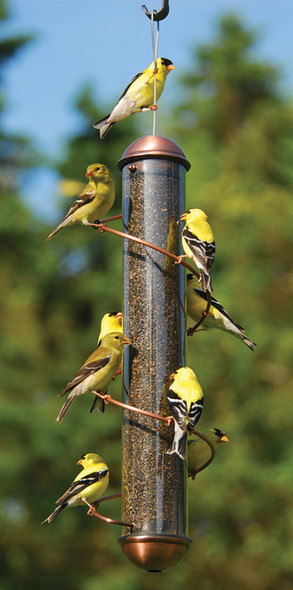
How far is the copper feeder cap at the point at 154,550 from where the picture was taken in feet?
13.0

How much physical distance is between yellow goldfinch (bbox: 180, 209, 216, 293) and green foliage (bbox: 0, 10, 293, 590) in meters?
10.5

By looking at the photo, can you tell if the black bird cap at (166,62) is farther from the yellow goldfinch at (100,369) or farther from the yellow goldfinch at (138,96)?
the yellow goldfinch at (100,369)

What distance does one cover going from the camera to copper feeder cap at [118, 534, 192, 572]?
3.95 meters

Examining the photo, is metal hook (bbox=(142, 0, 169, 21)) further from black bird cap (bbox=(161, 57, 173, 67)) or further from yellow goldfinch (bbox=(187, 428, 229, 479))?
yellow goldfinch (bbox=(187, 428, 229, 479))

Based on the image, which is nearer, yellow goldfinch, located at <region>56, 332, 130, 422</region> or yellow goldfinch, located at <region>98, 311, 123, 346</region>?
yellow goldfinch, located at <region>56, 332, 130, 422</region>

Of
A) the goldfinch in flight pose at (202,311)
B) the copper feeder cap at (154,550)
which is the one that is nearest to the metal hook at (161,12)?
the goldfinch in flight pose at (202,311)

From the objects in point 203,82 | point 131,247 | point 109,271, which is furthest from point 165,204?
point 203,82

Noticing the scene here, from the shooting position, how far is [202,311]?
15.9 feet

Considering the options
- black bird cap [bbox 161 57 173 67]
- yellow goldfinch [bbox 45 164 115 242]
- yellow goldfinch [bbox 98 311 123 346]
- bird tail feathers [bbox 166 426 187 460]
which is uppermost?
black bird cap [bbox 161 57 173 67]

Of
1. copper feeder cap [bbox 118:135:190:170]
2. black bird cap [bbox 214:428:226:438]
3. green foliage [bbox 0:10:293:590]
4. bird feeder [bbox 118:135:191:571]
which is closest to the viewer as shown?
bird feeder [bbox 118:135:191:571]

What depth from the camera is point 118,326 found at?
496 centimetres

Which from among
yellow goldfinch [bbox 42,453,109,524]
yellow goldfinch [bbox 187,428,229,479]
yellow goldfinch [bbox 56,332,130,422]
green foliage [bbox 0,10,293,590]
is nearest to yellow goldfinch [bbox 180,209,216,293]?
yellow goldfinch [bbox 56,332,130,422]

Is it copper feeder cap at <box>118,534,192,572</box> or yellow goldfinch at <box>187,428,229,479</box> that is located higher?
yellow goldfinch at <box>187,428,229,479</box>

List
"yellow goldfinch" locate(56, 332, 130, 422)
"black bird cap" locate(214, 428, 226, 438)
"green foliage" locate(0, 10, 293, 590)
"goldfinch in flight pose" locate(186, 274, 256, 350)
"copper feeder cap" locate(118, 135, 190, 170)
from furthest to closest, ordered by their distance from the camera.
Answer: "green foliage" locate(0, 10, 293, 590), "black bird cap" locate(214, 428, 226, 438), "goldfinch in flight pose" locate(186, 274, 256, 350), "copper feeder cap" locate(118, 135, 190, 170), "yellow goldfinch" locate(56, 332, 130, 422)
